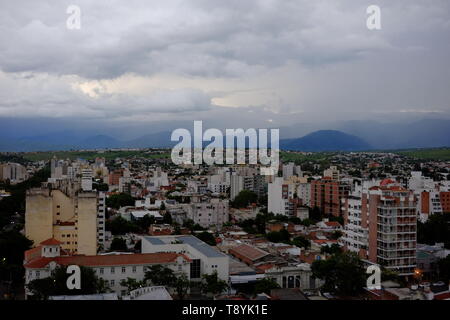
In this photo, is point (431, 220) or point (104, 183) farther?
point (104, 183)

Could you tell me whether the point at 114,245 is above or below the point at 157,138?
below

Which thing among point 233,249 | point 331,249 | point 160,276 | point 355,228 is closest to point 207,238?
point 233,249

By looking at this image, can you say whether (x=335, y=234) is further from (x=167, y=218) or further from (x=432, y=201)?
(x=167, y=218)

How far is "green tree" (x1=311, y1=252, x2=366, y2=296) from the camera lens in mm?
7293

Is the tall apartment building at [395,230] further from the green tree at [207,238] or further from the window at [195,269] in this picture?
the green tree at [207,238]

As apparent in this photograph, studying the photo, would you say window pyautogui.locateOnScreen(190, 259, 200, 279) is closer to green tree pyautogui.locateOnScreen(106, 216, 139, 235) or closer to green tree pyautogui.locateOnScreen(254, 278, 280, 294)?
green tree pyautogui.locateOnScreen(254, 278, 280, 294)

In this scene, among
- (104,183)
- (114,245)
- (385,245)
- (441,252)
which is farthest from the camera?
(104,183)

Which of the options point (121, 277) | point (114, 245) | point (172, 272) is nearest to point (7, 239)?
point (114, 245)

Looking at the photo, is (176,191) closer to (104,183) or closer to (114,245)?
(104,183)

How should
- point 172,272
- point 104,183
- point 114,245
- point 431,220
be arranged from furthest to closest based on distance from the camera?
point 104,183 < point 431,220 < point 114,245 < point 172,272

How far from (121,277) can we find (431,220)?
875 centimetres

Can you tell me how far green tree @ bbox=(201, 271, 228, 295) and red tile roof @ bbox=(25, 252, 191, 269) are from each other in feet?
2.28

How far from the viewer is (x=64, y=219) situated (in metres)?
11.2

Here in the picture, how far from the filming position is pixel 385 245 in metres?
9.12
